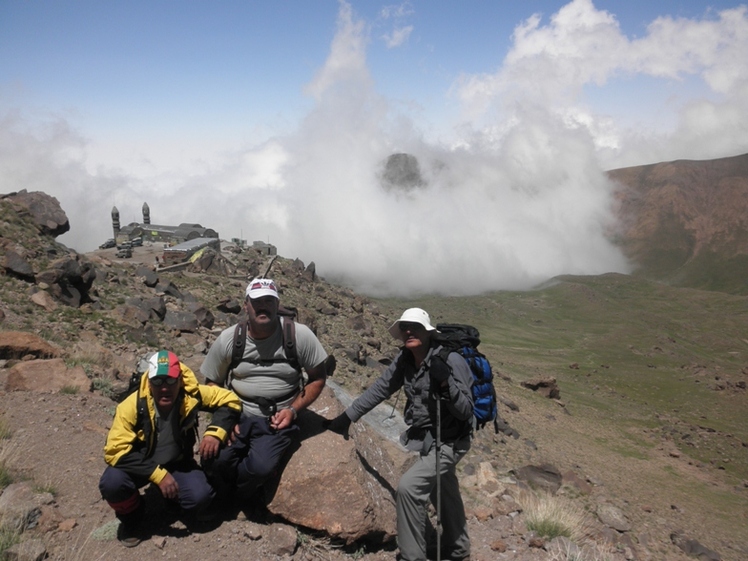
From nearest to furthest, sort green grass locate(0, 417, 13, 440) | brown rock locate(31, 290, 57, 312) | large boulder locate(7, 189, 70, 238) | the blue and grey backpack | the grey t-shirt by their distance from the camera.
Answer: the grey t-shirt, the blue and grey backpack, green grass locate(0, 417, 13, 440), brown rock locate(31, 290, 57, 312), large boulder locate(7, 189, 70, 238)

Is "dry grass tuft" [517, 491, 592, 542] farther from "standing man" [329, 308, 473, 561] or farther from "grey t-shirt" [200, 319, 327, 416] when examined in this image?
"grey t-shirt" [200, 319, 327, 416]

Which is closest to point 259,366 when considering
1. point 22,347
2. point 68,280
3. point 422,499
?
point 422,499

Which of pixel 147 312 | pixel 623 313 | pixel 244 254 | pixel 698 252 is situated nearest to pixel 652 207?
pixel 698 252

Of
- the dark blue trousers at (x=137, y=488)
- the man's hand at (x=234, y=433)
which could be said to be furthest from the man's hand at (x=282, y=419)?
the dark blue trousers at (x=137, y=488)

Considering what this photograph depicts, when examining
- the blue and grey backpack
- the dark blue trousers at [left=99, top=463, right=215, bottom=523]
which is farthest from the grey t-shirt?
the blue and grey backpack

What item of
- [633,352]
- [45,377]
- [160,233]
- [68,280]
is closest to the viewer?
[45,377]

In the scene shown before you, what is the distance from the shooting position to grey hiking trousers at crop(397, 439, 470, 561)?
488 cm

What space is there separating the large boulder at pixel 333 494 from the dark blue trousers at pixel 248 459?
26 cm

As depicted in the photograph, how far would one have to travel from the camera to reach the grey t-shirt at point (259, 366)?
5.03 meters

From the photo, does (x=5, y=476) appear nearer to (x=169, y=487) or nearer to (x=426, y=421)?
(x=169, y=487)

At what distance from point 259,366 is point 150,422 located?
42.8 inches

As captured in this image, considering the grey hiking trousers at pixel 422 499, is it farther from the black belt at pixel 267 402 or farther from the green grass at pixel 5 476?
the green grass at pixel 5 476

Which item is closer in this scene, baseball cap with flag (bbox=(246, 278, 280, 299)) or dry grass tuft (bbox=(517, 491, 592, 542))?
baseball cap with flag (bbox=(246, 278, 280, 299))

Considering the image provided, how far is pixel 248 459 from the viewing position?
496 cm
